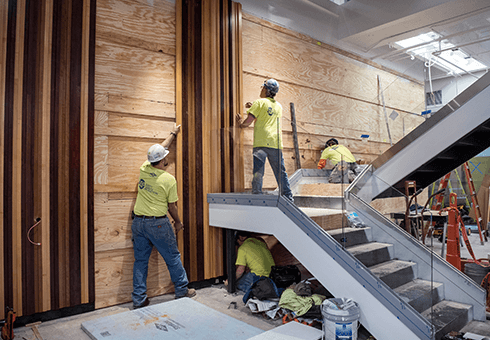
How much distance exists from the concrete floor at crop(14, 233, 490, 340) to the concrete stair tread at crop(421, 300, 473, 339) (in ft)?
0.35

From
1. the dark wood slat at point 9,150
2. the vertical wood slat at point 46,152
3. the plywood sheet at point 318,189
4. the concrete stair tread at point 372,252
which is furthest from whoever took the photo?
the plywood sheet at point 318,189

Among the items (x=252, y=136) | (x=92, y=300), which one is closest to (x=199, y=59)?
(x=252, y=136)

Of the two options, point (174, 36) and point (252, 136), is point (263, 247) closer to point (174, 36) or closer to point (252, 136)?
point (252, 136)

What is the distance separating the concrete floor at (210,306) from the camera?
120 inches

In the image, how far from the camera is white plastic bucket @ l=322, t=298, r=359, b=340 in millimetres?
2656

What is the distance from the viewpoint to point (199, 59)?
4.63m

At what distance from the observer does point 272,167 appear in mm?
3824

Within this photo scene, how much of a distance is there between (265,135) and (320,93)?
2.74 meters

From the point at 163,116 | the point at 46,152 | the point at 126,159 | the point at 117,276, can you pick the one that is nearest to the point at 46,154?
the point at 46,152

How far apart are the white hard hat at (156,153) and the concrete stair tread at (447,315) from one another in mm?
2876

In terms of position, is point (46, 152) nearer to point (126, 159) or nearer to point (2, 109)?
point (2, 109)

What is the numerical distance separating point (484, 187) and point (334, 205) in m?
7.62

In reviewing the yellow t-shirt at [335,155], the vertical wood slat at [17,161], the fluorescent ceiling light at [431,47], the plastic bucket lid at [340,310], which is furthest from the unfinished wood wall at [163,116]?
the fluorescent ceiling light at [431,47]

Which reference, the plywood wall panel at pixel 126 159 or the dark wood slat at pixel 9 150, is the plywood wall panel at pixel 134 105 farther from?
the dark wood slat at pixel 9 150
